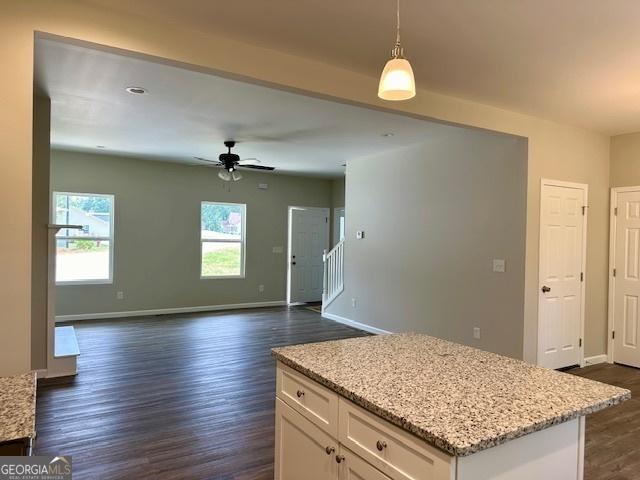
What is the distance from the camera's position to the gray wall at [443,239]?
4535 mm

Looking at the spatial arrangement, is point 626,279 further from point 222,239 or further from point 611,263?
point 222,239

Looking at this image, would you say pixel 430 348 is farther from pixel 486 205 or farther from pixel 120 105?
pixel 120 105

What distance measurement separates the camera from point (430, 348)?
7.08 feet

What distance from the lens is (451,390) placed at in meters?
1.54

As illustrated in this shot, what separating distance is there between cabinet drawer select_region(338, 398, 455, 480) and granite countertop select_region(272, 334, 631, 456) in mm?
42

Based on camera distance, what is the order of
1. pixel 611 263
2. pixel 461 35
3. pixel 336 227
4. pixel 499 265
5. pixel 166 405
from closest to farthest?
pixel 461 35, pixel 166 405, pixel 499 265, pixel 611 263, pixel 336 227

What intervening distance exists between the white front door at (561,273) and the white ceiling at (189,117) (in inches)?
54.8

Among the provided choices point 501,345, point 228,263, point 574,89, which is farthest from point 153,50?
point 228,263

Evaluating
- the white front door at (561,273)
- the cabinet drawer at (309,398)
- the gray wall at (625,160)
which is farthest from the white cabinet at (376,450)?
the gray wall at (625,160)

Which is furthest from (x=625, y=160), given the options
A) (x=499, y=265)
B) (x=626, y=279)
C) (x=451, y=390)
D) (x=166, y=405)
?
(x=166, y=405)

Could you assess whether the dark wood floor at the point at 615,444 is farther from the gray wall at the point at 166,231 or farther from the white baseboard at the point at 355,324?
the gray wall at the point at 166,231

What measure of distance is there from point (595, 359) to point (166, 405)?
15.7 ft

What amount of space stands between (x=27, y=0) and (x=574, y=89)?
3.87 m

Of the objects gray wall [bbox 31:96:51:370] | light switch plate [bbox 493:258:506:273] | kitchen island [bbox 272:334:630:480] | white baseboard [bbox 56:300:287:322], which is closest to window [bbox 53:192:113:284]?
white baseboard [bbox 56:300:287:322]
